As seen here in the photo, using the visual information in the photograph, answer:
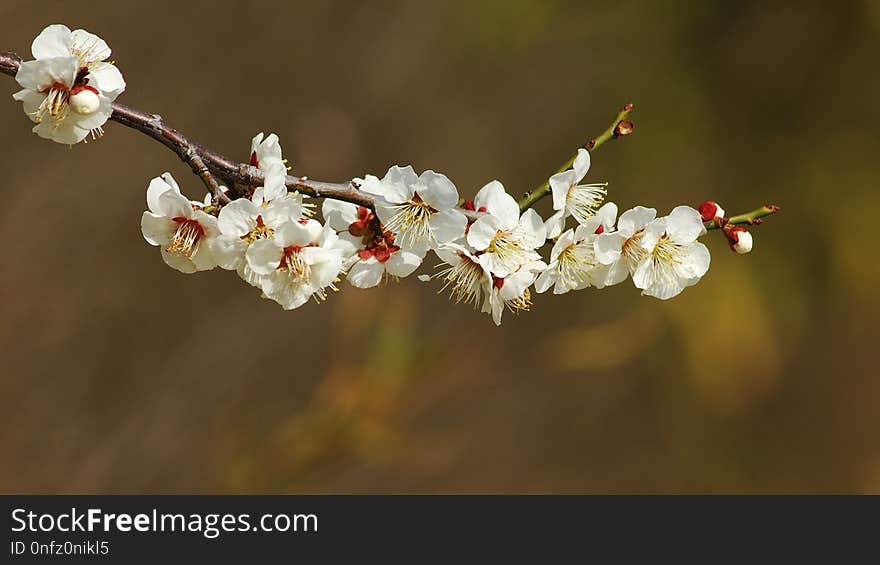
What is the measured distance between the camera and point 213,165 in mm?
702

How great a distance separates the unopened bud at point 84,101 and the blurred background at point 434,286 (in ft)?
5.10

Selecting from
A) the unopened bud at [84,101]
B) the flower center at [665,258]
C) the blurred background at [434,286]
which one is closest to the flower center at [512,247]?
the flower center at [665,258]

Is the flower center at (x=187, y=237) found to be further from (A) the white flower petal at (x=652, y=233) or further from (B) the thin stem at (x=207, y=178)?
(A) the white flower petal at (x=652, y=233)

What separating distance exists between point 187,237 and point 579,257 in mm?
316

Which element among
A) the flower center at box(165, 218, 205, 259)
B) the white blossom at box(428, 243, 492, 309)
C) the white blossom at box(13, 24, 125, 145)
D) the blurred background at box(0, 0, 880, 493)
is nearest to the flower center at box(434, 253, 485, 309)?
the white blossom at box(428, 243, 492, 309)

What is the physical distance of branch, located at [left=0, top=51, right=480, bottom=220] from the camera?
2.27 ft

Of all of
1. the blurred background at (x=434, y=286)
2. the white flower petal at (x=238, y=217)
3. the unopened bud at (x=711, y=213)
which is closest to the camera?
the white flower petal at (x=238, y=217)

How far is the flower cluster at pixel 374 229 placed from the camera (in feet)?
2.24

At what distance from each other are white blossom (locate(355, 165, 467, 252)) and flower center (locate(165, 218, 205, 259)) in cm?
14

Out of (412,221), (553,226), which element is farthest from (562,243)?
(412,221)

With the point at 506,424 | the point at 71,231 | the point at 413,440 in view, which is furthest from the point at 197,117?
the point at 506,424

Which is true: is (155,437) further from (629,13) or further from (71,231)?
(629,13)

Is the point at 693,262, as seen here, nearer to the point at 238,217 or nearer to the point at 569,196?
the point at 569,196

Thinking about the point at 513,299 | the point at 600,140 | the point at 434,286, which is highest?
the point at 434,286
